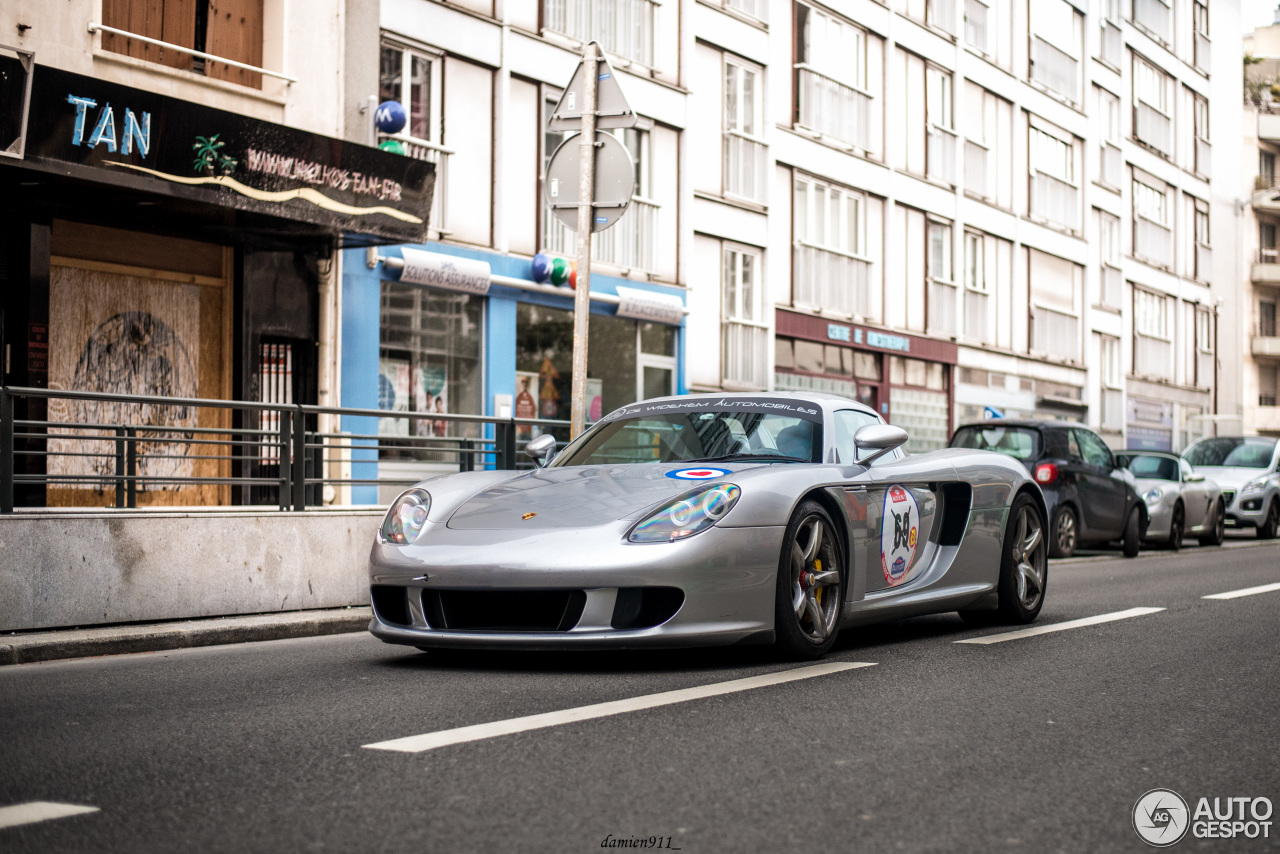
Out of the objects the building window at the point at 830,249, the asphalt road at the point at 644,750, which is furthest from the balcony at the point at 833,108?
the asphalt road at the point at 644,750

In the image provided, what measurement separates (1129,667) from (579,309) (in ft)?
17.9

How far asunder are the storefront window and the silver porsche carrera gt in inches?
425

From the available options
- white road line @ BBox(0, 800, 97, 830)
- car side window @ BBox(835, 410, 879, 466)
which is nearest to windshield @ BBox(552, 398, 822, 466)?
car side window @ BBox(835, 410, 879, 466)

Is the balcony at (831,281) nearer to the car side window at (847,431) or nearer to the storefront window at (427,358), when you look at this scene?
the storefront window at (427,358)

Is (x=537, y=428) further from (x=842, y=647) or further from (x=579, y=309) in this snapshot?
(x=842, y=647)

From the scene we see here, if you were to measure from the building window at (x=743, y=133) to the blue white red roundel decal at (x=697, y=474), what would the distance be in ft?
61.9

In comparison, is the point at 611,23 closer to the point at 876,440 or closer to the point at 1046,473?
the point at 1046,473

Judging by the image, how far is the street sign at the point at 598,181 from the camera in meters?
11.3

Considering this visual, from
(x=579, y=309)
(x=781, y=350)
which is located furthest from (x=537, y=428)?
(x=781, y=350)

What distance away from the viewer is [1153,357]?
142ft

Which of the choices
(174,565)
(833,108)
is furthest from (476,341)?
(174,565)

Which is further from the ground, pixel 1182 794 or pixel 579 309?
pixel 579 309

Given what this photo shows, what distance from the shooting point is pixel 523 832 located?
3531 mm

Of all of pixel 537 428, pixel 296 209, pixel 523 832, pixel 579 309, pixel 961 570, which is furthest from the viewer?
pixel 296 209
